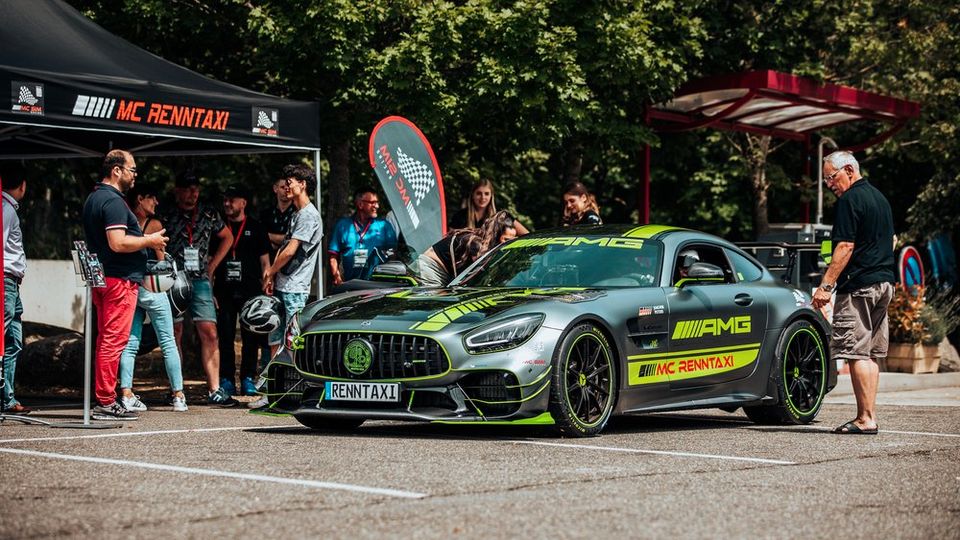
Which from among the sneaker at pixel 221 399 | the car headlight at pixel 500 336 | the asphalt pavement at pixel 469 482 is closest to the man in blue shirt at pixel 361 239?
the sneaker at pixel 221 399

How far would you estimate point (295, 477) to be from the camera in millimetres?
6625

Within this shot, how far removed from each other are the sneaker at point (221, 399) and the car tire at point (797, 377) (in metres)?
4.37

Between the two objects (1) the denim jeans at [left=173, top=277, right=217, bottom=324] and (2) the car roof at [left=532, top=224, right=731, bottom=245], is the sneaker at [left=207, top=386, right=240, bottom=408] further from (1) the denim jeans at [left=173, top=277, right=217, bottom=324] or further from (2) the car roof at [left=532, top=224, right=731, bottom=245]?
(2) the car roof at [left=532, top=224, right=731, bottom=245]

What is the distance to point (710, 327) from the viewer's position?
9781 mm

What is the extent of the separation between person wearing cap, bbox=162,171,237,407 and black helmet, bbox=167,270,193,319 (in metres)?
0.27

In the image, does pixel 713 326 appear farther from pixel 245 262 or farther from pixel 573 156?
pixel 573 156

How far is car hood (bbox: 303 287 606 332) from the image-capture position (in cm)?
855

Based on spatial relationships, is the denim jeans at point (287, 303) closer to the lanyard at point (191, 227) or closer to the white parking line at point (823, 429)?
the lanyard at point (191, 227)

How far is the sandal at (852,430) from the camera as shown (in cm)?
972

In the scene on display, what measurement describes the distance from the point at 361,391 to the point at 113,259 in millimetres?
2849

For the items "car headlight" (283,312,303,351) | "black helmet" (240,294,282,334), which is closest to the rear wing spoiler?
"black helmet" (240,294,282,334)

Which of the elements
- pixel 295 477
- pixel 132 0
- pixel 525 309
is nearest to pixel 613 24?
pixel 132 0

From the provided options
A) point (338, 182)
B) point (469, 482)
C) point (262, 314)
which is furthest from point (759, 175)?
point (469, 482)

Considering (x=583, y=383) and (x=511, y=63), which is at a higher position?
(x=511, y=63)
